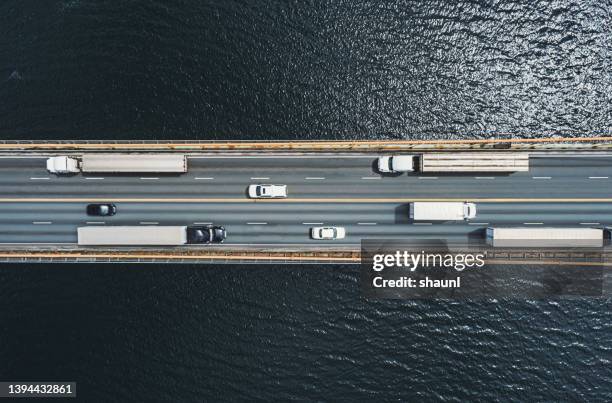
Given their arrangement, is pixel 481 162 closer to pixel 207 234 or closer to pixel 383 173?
pixel 383 173

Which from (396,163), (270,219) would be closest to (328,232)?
(270,219)

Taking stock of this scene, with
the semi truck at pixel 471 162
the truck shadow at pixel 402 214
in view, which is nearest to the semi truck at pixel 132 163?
the truck shadow at pixel 402 214

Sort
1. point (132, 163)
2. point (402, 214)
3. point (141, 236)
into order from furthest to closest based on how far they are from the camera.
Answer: point (402, 214), point (132, 163), point (141, 236)

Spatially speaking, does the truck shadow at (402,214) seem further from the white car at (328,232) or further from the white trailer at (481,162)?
the white car at (328,232)

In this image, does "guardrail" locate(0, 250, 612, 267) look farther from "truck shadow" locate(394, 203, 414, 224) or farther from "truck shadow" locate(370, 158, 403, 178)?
"truck shadow" locate(370, 158, 403, 178)

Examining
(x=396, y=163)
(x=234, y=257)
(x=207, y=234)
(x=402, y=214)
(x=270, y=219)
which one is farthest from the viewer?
(x=270, y=219)

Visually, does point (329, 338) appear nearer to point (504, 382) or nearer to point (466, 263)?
point (466, 263)
